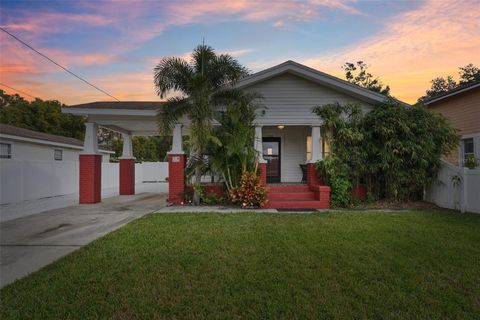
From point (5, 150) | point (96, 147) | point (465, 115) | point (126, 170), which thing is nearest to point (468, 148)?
point (465, 115)

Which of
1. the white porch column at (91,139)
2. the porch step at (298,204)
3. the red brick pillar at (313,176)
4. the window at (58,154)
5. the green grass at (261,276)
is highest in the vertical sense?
the white porch column at (91,139)

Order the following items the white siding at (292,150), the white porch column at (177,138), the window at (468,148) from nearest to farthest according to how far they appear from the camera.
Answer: the white porch column at (177,138)
the window at (468,148)
the white siding at (292,150)

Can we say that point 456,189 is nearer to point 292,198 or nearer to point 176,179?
point 292,198

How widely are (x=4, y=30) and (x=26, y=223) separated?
23.2 ft

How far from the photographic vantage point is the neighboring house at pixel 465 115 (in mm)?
11906

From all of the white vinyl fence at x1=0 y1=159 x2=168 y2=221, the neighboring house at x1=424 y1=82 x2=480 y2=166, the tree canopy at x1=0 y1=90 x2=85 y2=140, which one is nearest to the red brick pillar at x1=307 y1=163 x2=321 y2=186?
the neighboring house at x1=424 y1=82 x2=480 y2=166

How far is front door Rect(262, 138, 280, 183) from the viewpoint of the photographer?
527 inches

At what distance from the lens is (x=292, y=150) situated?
13.2m

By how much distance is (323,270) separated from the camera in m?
4.11

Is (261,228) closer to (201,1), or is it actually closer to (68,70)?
(201,1)

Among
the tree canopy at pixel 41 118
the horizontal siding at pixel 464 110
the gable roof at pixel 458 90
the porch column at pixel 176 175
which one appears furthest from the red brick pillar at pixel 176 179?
the tree canopy at pixel 41 118

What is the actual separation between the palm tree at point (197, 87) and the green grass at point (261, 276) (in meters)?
3.96

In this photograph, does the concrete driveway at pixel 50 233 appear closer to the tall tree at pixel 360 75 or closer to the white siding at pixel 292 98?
the white siding at pixel 292 98

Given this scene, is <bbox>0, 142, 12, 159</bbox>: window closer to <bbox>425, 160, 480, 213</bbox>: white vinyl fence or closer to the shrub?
the shrub
